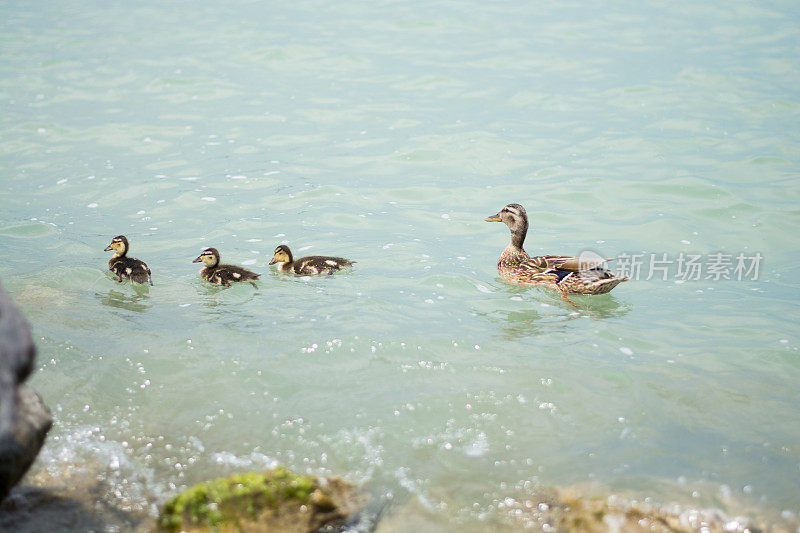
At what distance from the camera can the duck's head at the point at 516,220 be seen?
34.2 ft

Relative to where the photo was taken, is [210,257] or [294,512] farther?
[210,257]

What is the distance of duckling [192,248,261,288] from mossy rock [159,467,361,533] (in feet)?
15.7

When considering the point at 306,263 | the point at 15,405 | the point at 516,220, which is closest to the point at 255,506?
the point at 15,405

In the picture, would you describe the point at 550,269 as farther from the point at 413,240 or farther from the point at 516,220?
the point at 413,240

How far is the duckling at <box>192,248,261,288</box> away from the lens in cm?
938

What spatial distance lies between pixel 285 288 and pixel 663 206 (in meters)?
6.73

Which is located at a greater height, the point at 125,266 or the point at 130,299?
the point at 125,266

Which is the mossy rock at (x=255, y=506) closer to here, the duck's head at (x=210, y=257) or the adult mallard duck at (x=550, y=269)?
the duck's head at (x=210, y=257)

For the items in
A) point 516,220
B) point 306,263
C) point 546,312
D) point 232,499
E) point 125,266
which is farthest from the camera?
point 516,220

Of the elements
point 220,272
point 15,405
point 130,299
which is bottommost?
point 130,299

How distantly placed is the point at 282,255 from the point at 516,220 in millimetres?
3243

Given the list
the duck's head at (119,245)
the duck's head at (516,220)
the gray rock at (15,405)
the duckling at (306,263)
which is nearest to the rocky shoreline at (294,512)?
the gray rock at (15,405)

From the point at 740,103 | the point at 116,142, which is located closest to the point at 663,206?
the point at 740,103

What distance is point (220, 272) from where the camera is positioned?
941cm
